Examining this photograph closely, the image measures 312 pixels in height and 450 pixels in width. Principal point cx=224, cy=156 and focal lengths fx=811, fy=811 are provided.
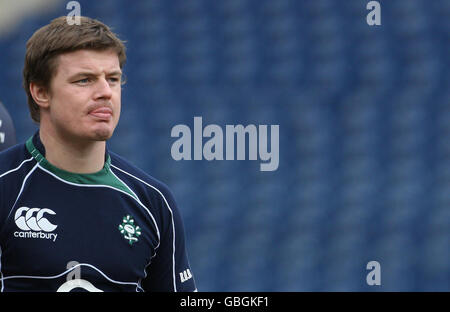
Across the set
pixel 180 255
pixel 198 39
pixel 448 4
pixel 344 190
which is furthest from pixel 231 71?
pixel 180 255

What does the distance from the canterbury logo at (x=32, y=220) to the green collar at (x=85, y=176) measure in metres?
0.10

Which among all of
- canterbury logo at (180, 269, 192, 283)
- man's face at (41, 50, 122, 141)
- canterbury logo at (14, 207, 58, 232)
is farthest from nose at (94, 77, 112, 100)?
canterbury logo at (180, 269, 192, 283)

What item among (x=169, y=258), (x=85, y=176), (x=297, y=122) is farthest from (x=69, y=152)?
(x=297, y=122)

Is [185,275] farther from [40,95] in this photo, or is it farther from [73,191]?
[40,95]

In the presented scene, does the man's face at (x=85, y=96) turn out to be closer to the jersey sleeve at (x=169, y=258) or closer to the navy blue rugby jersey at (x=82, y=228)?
the navy blue rugby jersey at (x=82, y=228)

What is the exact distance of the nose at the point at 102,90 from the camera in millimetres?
1742

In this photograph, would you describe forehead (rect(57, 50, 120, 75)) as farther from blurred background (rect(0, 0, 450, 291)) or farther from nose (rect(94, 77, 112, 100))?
blurred background (rect(0, 0, 450, 291))

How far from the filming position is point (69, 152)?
1.79m

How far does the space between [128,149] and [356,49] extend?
4.66 ft

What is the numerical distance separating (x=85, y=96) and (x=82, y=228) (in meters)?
0.28

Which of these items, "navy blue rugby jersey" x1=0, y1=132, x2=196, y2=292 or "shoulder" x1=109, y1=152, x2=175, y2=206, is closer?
"navy blue rugby jersey" x1=0, y1=132, x2=196, y2=292

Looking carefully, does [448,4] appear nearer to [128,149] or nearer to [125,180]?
[128,149]

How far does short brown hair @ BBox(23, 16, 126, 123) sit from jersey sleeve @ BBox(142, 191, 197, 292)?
0.38 meters

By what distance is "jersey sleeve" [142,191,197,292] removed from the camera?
188 centimetres
